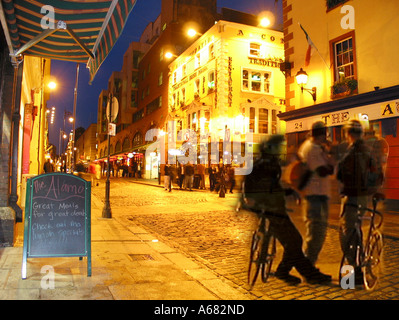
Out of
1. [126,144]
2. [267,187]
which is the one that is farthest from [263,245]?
[126,144]

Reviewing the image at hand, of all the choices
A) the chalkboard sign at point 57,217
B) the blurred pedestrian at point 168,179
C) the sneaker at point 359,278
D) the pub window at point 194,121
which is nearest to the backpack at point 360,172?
the sneaker at point 359,278

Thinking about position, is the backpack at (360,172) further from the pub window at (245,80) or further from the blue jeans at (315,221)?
the pub window at (245,80)

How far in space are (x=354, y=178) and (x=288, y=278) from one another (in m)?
1.49

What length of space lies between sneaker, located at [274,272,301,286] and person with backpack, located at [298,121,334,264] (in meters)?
0.40

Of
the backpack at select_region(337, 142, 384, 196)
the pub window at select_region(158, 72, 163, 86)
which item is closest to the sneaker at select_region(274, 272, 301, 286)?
the backpack at select_region(337, 142, 384, 196)

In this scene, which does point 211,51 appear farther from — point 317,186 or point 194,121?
point 317,186

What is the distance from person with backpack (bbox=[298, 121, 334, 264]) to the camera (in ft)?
12.2

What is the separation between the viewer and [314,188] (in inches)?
149

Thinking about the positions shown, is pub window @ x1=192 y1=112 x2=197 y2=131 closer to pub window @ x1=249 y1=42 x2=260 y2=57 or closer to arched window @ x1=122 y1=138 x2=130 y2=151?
pub window @ x1=249 y1=42 x2=260 y2=57

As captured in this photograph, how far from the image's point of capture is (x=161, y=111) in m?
38.5

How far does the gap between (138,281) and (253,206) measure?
6.05 ft

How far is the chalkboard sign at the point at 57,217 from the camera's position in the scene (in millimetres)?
4355
